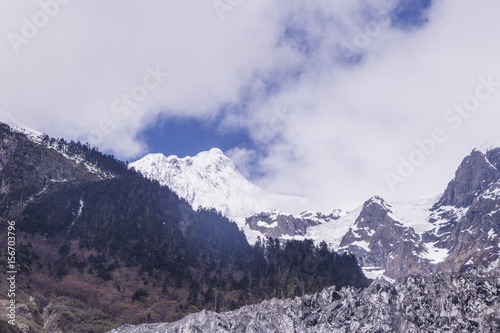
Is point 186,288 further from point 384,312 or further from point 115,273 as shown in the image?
point 384,312

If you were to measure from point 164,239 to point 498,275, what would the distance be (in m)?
137

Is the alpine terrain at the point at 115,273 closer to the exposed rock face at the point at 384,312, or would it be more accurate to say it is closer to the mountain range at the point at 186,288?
the mountain range at the point at 186,288

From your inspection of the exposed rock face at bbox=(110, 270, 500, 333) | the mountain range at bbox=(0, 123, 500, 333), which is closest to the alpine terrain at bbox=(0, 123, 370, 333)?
the mountain range at bbox=(0, 123, 500, 333)

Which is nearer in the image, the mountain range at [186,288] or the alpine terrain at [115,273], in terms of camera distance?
the mountain range at [186,288]

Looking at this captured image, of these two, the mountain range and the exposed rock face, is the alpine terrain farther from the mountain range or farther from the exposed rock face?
the exposed rock face

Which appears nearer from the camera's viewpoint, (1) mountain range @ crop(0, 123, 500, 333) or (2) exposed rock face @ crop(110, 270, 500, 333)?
(2) exposed rock face @ crop(110, 270, 500, 333)

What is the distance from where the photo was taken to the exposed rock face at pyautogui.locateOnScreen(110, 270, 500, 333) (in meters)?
86.9

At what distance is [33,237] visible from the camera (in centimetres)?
17100

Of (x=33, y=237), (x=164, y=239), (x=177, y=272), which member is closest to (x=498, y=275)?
(x=177, y=272)

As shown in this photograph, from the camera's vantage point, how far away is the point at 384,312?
98.8 m

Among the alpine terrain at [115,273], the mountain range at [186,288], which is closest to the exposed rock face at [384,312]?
the mountain range at [186,288]

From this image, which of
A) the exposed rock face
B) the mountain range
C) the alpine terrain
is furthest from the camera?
the alpine terrain

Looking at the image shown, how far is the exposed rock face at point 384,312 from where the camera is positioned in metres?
86.9

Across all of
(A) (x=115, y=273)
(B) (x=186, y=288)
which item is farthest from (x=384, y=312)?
(A) (x=115, y=273)
